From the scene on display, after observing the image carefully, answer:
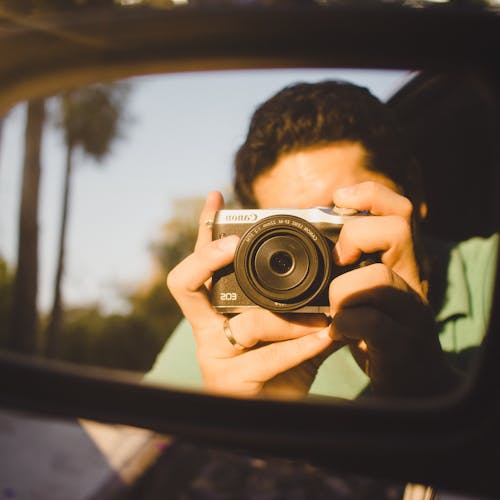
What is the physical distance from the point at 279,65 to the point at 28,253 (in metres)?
3.22

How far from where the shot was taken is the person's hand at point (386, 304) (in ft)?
3.45

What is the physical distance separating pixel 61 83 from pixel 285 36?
583 millimetres

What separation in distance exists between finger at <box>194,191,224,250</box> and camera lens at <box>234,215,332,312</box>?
0.38ft

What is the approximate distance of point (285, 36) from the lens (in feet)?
3.11

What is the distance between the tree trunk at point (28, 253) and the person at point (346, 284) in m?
1.86

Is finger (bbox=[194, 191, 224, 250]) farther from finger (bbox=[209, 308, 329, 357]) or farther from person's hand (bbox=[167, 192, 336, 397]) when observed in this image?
finger (bbox=[209, 308, 329, 357])

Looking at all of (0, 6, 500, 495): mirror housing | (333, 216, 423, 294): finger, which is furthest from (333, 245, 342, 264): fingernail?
(0, 6, 500, 495): mirror housing

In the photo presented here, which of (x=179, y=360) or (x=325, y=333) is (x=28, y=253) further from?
(x=325, y=333)

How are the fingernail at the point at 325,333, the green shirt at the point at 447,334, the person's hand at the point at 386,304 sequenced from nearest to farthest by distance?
the person's hand at the point at 386,304 < the fingernail at the point at 325,333 < the green shirt at the point at 447,334

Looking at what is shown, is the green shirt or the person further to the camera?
the green shirt

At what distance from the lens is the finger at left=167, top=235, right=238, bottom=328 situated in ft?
4.08

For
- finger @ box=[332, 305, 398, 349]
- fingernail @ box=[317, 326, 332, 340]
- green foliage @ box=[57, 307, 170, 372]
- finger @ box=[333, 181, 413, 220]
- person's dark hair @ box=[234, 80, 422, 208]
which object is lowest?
green foliage @ box=[57, 307, 170, 372]

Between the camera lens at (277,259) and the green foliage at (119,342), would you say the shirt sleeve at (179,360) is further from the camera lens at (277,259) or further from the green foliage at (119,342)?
the camera lens at (277,259)

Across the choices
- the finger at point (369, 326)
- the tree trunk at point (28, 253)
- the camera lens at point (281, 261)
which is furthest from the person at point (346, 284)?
the tree trunk at point (28, 253)
